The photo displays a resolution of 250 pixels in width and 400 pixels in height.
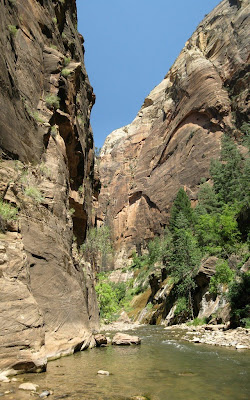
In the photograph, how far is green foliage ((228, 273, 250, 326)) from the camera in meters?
17.0

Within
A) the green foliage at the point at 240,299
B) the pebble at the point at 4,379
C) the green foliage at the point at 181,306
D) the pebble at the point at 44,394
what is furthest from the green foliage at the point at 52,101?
the green foliage at the point at 181,306

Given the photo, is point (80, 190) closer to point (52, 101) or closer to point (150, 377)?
point (52, 101)

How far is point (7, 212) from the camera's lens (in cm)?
934

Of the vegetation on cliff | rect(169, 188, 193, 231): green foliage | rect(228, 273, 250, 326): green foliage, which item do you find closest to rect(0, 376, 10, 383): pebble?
the vegetation on cliff

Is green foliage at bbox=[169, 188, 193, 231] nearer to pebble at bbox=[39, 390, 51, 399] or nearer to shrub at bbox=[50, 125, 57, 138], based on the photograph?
shrub at bbox=[50, 125, 57, 138]

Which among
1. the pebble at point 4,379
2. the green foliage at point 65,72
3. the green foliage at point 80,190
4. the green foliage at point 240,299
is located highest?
the green foliage at point 65,72

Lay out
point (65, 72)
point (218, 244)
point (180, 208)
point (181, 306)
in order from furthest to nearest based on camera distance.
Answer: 1. point (180, 208)
2. point (181, 306)
3. point (218, 244)
4. point (65, 72)

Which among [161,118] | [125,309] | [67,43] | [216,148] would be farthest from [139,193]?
[67,43]

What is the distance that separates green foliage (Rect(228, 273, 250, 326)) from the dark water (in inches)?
244

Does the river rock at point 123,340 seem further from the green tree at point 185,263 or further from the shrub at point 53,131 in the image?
the green tree at point 185,263

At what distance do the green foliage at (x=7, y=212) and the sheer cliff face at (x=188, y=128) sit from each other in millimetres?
41563

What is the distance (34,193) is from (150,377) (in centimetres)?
769

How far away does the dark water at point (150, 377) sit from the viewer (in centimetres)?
621

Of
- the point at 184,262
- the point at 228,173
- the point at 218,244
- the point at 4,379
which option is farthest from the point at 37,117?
the point at 228,173
